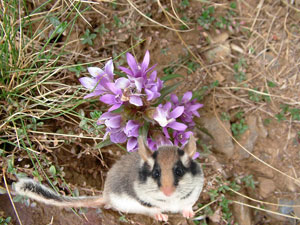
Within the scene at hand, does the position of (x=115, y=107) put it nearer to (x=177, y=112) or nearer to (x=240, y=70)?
(x=177, y=112)

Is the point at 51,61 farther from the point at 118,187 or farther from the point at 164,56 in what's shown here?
the point at 118,187

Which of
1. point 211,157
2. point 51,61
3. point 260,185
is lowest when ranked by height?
point 260,185

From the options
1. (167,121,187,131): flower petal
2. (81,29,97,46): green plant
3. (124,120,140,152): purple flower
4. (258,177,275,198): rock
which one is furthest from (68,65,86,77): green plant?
(258,177,275,198): rock

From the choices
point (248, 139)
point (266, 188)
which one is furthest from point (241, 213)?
point (248, 139)

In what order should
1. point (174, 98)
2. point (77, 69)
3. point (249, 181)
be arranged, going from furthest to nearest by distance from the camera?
point (249, 181) < point (77, 69) < point (174, 98)

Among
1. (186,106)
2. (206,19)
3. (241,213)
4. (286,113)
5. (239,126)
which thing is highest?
(206,19)

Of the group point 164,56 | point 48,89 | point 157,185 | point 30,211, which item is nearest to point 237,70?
point 164,56

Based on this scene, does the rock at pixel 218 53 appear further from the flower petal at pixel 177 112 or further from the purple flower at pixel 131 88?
the purple flower at pixel 131 88
